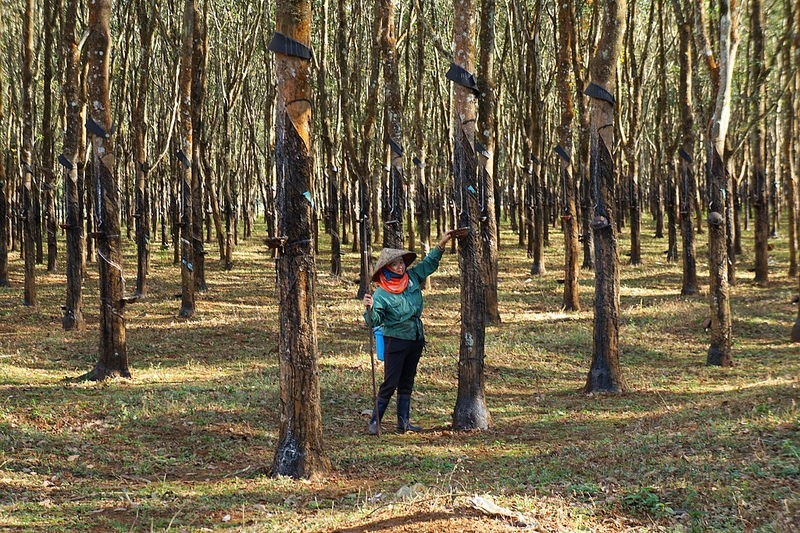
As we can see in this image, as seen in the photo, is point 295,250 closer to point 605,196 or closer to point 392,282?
point 392,282

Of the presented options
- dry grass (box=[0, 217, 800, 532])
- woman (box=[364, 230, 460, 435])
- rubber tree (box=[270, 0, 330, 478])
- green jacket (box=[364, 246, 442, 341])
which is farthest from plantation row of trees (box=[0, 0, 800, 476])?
dry grass (box=[0, 217, 800, 532])

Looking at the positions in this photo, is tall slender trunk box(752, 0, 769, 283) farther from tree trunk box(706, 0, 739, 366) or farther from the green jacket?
the green jacket

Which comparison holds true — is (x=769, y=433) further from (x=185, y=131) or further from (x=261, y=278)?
(x=261, y=278)

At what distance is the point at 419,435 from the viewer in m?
8.62

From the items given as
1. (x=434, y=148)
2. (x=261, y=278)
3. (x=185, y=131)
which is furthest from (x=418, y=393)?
(x=434, y=148)

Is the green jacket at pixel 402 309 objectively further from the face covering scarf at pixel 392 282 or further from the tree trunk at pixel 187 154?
the tree trunk at pixel 187 154

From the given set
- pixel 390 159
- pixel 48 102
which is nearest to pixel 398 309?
pixel 390 159

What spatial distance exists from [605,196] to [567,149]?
22.6 feet

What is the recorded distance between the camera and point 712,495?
227 inches

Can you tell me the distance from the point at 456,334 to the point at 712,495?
9.33 meters

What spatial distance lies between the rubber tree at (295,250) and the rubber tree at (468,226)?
7.60ft

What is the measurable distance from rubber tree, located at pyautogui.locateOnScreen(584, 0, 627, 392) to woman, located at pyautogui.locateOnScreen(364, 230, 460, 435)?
288cm

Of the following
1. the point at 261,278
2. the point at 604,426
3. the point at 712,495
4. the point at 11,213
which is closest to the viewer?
the point at 712,495

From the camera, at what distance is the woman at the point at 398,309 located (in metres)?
8.30
